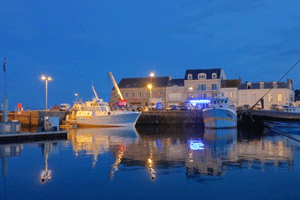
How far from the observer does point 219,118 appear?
42.7 metres

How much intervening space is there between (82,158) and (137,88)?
57.5 m

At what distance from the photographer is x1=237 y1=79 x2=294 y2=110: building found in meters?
65.8

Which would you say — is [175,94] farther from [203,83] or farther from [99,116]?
[99,116]

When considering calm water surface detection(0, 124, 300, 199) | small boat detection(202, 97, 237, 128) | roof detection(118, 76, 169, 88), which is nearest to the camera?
calm water surface detection(0, 124, 300, 199)

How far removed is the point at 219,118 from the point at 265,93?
95.1 feet

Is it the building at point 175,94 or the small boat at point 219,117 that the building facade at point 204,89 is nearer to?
A: the building at point 175,94

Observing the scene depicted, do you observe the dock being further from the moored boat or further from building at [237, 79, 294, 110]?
building at [237, 79, 294, 110]

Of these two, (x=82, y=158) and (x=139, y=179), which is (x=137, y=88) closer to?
(x=82, y=158)

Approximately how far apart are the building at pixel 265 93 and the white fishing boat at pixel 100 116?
29505 mm

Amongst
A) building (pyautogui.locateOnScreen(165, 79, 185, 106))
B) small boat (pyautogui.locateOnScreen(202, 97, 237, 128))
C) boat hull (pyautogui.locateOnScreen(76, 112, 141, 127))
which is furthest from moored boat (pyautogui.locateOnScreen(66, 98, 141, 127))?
building (pyautogui.locateOnScreen(165, 79, 185, 106))

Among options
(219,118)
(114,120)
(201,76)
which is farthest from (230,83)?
(114,120)

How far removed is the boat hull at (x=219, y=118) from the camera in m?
42.3

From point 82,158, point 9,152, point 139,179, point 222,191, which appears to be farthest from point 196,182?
point 9,152

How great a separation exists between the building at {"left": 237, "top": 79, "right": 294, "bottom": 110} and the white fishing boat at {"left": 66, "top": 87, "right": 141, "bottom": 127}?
96.8ft
